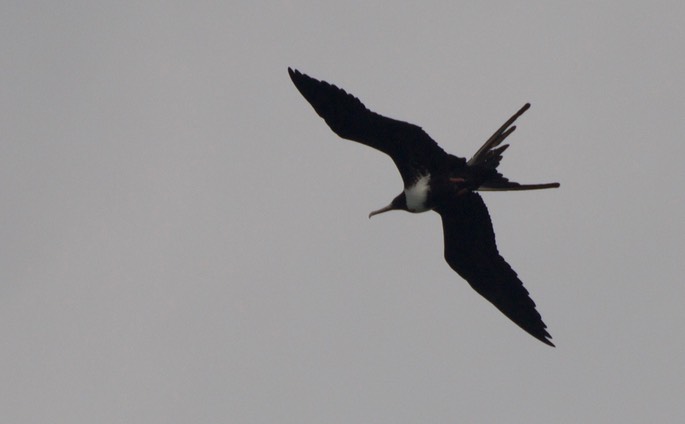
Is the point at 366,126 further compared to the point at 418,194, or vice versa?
the point at 418,194

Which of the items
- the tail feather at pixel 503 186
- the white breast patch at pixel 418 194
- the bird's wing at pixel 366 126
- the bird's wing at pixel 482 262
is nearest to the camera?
the bird's wing at pixel 366 126

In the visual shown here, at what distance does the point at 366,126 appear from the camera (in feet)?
31.6

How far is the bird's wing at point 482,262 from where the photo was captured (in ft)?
34.3

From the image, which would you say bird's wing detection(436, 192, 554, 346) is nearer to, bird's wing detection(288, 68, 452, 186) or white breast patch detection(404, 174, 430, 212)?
white breast patch detection(404, 174, 430, 212)

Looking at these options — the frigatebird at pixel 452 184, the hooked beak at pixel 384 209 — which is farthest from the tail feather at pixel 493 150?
the hooked beak at pixel 384 209

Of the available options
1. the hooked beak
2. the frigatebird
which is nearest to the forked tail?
the frigatebird

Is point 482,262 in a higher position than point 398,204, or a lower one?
lower

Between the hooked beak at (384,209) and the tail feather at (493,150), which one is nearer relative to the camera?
the tail feather at (493,150)

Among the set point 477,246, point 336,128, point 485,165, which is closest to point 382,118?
point 336,128

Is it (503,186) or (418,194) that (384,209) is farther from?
(503,186)

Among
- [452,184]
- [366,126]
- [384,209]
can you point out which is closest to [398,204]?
[384,209]

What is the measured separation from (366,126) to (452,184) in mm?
1052

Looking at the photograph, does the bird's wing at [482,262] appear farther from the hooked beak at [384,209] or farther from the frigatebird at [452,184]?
the hooked beak at [384,209]

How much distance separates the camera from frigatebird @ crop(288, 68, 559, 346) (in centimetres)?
952
